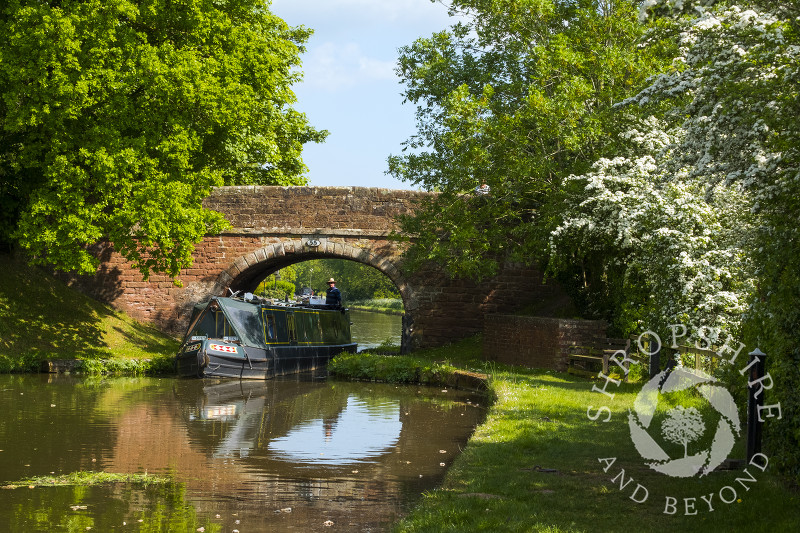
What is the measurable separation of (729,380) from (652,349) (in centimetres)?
488

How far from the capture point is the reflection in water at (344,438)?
9.11 metres

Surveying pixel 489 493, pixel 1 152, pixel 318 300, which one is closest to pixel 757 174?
pixel 489 493

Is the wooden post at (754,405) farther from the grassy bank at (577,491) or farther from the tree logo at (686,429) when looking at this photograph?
the tree logo at (686,429)

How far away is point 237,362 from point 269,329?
1.69 metres

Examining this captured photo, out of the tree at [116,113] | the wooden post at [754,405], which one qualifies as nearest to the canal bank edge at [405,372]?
the tree at [116,113]

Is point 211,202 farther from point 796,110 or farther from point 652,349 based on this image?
point 796,110

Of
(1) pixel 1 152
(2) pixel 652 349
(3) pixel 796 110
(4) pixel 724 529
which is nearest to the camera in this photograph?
(4) pixel 724 529

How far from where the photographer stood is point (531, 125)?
16500 millimetres

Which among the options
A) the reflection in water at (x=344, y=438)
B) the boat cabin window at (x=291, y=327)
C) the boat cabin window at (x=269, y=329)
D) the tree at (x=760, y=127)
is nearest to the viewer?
the tree at (x=760, y=127)

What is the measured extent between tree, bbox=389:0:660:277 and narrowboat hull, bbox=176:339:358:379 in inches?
140

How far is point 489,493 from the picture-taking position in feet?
21.0

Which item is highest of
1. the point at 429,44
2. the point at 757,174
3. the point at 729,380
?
the point at 429,44

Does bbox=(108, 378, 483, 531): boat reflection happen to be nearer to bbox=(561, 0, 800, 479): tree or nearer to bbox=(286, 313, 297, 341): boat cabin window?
bbox=(561, 0, 800, 479): tree

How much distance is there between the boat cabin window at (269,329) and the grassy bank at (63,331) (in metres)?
2.05
